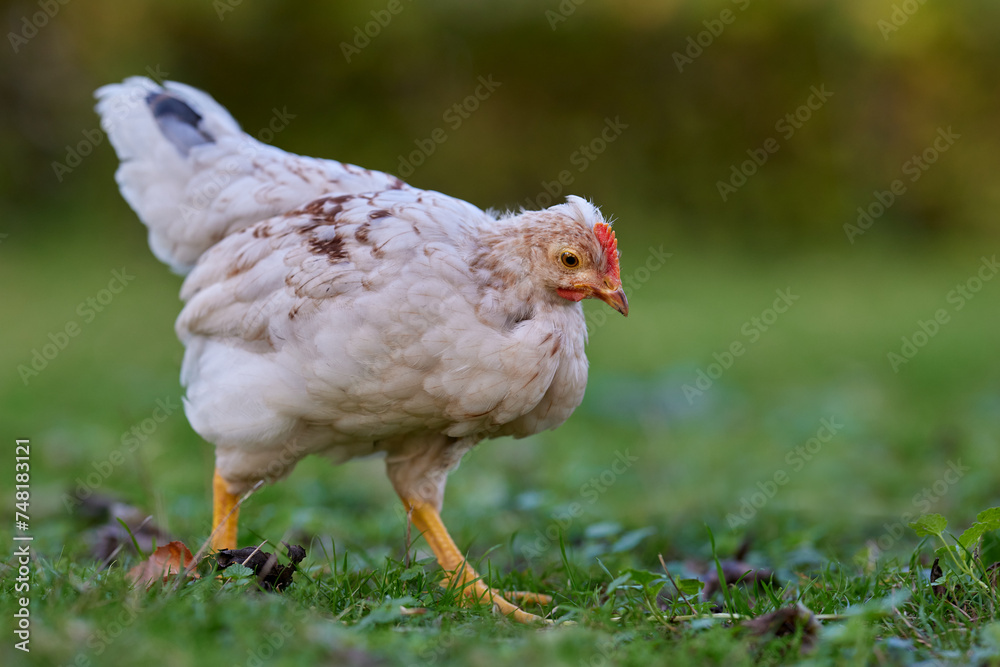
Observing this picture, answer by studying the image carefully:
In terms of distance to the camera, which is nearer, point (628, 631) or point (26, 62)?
point (628, 631)

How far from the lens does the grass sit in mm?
2568

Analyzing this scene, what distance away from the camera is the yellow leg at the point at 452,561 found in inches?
125

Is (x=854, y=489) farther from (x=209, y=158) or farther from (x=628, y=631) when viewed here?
(x=209, y=158)

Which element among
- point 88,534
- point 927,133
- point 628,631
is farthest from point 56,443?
point 927,133

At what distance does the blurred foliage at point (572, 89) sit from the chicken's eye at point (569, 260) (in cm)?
854

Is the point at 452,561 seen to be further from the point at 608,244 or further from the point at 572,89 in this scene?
the point at 572,89

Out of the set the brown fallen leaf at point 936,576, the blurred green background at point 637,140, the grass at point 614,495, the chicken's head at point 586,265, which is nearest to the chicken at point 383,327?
the chicken's head at point 586,265

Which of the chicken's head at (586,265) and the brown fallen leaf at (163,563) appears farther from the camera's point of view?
the chicken's head at (586,265)

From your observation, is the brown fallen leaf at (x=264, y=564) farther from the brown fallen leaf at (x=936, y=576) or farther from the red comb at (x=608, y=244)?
the brown fallen leaf at (x=936, y=576)

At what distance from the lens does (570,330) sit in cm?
334

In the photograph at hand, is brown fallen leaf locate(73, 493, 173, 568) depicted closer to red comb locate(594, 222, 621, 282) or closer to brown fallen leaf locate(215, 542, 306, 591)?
brown fallen leaf locate(215, 542, 306, 591)

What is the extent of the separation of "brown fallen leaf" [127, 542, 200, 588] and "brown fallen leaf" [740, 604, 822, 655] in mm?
1636

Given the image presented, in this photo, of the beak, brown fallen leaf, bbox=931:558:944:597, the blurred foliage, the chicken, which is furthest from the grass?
the blurred foliage

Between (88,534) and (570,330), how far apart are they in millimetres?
2339
